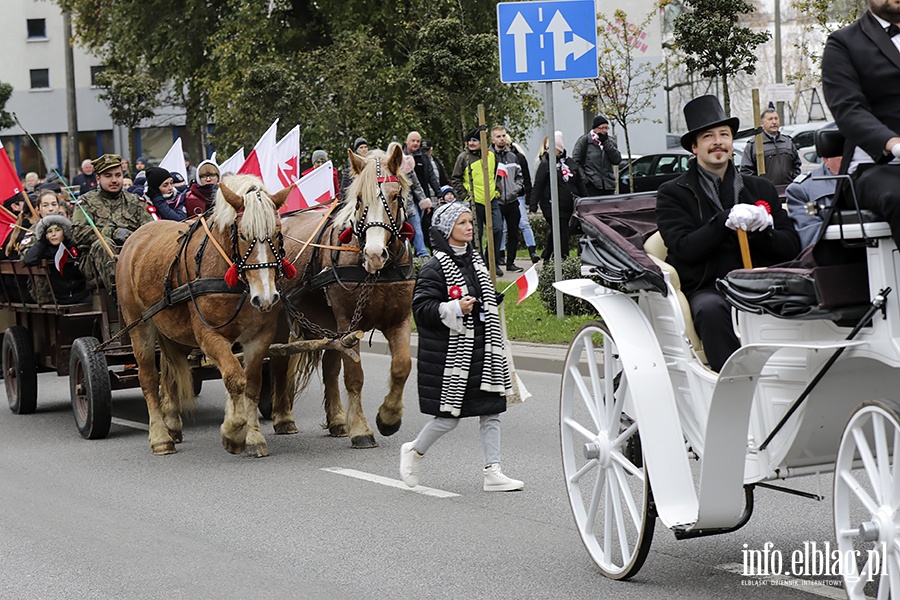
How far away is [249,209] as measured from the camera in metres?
9.76

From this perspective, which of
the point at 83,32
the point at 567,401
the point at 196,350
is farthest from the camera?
the point at 83,32

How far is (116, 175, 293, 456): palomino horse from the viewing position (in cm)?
974

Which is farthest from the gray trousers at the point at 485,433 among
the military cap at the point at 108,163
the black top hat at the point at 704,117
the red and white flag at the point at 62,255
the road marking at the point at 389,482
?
the red and white flag at the point at 62,255

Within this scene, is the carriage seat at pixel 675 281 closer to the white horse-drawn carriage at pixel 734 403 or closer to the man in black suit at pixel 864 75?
the white horse-drawn carriage at pixel 734 403

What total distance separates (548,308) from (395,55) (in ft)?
62.5

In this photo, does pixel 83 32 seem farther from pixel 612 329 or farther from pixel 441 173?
pixel 612 329

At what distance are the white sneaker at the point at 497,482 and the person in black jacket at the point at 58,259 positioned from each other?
17.7 ft

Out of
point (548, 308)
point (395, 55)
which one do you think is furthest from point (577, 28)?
point (395, 55)

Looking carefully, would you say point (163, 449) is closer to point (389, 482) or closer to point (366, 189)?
point (389, 482)

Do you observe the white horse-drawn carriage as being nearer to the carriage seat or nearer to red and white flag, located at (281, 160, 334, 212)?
the carriage seat

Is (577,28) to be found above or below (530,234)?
above

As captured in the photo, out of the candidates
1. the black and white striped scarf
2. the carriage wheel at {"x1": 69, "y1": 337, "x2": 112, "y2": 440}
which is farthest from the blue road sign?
the black and white striped scarf

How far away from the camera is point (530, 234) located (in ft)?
73.0

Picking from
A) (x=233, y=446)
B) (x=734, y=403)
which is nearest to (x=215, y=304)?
Result: (x=233, y=446)
